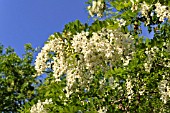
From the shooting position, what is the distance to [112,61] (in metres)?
6.26

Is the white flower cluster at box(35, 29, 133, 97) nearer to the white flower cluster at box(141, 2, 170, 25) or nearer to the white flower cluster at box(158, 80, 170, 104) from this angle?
the white flower cluster at box(141, 2, 170, 25)

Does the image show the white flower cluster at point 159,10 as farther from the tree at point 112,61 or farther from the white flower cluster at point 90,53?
the white flower cluster at point 90,53

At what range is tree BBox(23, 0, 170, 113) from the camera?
632 cm

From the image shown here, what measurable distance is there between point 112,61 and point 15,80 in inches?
793

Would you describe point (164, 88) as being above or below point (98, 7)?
below

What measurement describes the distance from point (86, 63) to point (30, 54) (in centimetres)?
2151

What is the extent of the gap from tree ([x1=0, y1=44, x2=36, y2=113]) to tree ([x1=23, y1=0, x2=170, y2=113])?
1565 cm

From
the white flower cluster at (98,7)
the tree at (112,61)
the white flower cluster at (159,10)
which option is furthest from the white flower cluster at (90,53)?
the white flower cluster at (98,7)

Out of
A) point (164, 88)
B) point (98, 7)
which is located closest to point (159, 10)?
point (164, 88)

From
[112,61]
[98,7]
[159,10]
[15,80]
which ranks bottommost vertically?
[112,61]

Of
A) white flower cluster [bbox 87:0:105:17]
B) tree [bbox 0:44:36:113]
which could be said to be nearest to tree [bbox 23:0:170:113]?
white flower cluster [bbox 87:0:105:17]

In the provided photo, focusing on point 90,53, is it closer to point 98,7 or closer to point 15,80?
point 98,7

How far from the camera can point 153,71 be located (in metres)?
7.93

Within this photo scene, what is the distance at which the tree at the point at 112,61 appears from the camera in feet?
20.7
